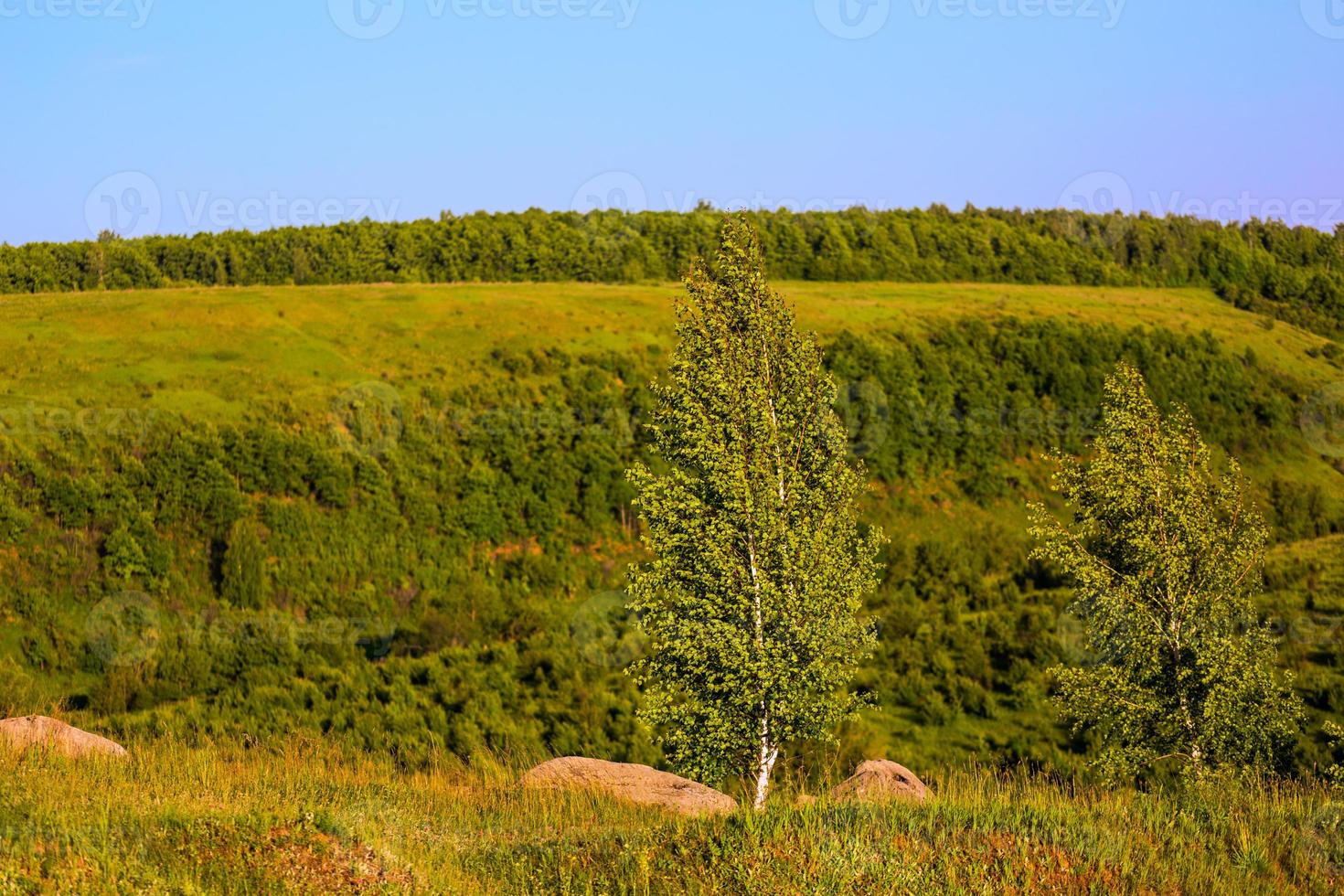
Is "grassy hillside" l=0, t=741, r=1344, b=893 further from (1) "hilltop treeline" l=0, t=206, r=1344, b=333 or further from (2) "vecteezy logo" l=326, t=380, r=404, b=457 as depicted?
(1) "hilltop treeline" l=0, t=206, r=1344, b=333

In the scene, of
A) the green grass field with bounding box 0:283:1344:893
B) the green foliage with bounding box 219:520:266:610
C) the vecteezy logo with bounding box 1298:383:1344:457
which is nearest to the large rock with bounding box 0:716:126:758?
the green grass field with bounding box 0:283:1344:893

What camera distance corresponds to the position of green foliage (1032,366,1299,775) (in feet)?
72.3

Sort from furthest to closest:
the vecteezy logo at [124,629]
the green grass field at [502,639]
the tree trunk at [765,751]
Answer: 1. the vecteezy logo at [124,629]
2. the tree trunk at [765,751]
3. the green grass field at [502,639]

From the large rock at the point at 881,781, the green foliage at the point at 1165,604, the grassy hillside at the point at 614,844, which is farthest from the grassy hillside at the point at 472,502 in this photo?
the grassy hillside at the point at 614,844

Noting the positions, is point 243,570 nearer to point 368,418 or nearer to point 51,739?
point 368,418

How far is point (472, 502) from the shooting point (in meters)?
64.2

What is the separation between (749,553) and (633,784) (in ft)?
16.4

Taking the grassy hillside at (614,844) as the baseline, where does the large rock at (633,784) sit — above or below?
below

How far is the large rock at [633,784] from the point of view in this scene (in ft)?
47.2

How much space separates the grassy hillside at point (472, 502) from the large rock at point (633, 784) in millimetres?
4749

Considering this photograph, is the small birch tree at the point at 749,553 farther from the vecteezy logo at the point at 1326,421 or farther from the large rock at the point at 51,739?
the vecteezy logo at the point at 1326,421

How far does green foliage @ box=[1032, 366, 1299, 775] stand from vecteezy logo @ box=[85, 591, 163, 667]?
35515 millimetres

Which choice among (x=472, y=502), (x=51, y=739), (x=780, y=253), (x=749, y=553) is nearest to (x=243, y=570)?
(x=472, y=502)

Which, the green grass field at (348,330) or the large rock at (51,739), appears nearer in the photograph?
the large rock at (51,739)
